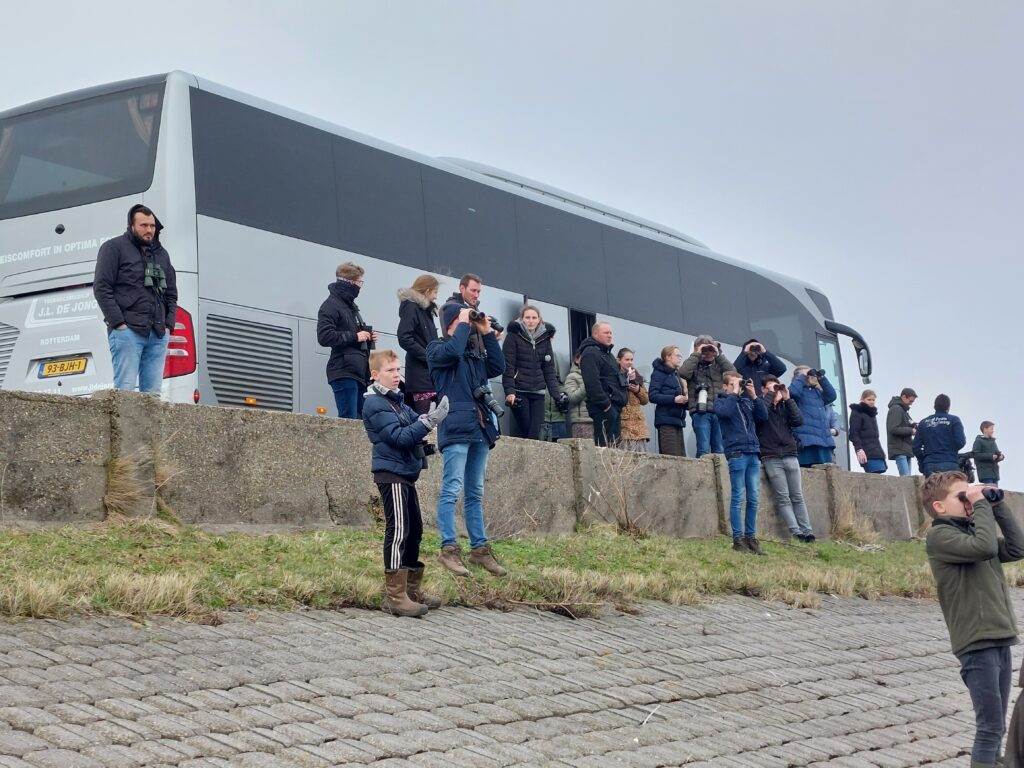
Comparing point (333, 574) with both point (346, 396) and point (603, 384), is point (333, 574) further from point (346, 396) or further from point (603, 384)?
point (603, 384)

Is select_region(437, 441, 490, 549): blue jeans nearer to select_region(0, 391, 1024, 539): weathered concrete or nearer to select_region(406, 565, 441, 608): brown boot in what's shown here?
select_region(406, 565, 441, 608): brown boot

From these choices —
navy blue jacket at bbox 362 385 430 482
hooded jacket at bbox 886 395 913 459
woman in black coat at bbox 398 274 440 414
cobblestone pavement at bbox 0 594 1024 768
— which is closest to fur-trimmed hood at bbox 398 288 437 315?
woman in black coat at bbox 398 274 440 414

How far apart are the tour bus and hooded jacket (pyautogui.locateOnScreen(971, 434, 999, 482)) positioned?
967 centimetres

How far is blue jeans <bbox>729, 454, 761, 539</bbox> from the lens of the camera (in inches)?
559

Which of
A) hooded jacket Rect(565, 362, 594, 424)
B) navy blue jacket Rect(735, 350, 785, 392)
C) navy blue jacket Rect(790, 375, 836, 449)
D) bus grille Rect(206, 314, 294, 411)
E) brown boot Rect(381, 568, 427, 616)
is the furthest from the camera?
navy blue jacket Rect(790, 375, 836, 449)

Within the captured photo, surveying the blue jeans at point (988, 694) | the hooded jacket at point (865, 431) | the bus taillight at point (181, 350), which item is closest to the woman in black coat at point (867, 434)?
the hooded jacket at point (865, 431)

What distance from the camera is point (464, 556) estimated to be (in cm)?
1047

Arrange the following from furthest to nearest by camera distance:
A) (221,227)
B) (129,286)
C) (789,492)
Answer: (789,492) < (221,227) < (129,286)

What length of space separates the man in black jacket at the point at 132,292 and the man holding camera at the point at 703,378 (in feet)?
24.8

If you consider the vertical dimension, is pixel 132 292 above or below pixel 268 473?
above

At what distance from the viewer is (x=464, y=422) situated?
982 centimetres

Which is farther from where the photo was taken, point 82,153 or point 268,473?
point 82,153

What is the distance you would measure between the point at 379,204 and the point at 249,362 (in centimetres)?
301

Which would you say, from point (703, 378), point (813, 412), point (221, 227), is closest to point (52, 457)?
point (221, 227)
